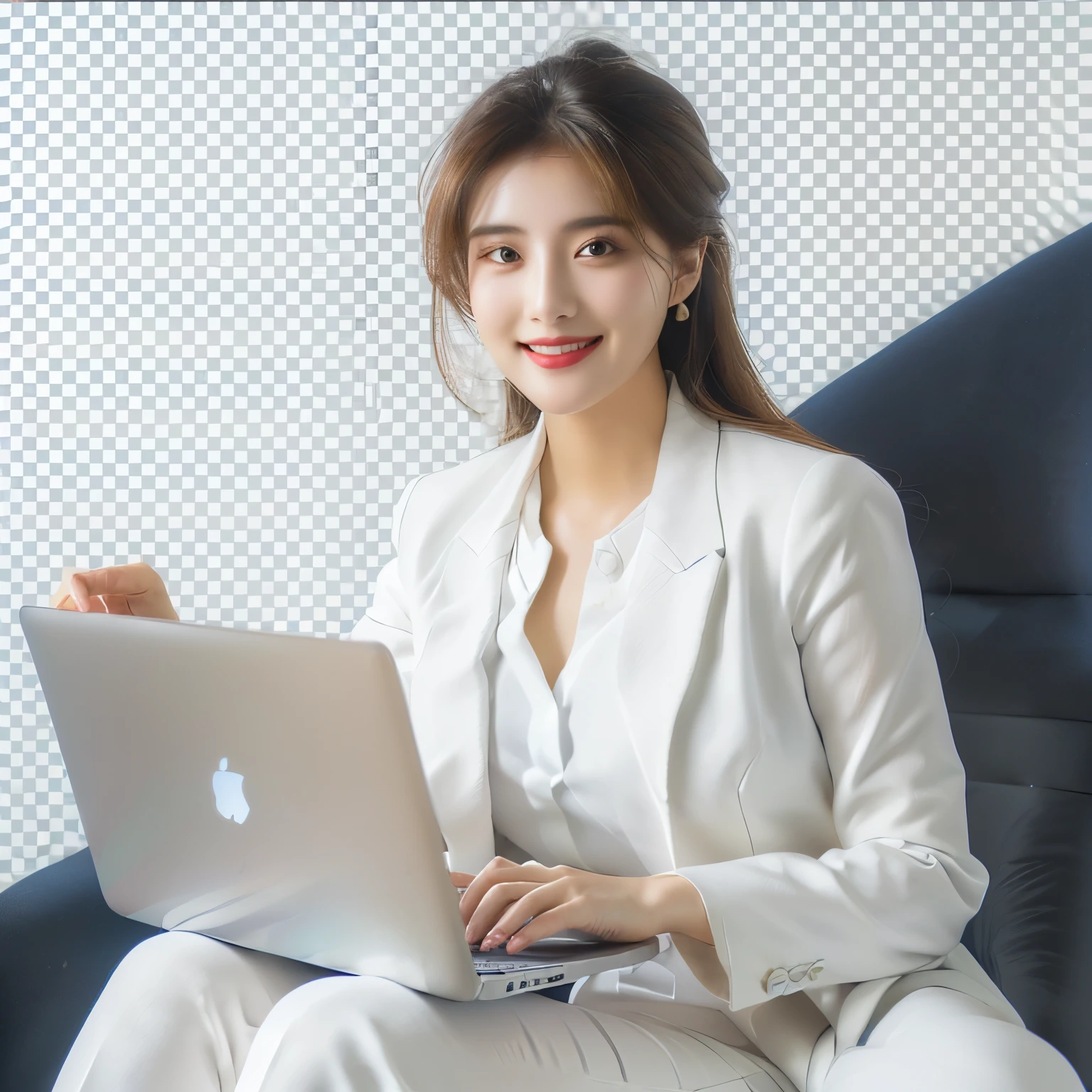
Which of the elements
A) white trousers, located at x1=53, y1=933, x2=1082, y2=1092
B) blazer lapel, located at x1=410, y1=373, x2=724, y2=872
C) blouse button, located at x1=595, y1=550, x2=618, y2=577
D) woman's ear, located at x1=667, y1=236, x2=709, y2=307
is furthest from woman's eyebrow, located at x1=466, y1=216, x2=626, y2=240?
white trousers, located at x1=53, y1=933, x2=1082, y2=1092

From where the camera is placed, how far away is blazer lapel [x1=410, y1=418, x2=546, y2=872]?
1132mm

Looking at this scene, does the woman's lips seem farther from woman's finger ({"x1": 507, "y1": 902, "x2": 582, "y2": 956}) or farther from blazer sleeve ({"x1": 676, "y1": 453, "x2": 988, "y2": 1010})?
woman's finger ({"x1": 507, "y1": 902, "x2": 582, "y2": 956})

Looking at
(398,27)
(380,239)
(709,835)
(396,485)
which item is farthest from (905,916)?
(398,27)

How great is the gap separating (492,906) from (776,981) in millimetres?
250

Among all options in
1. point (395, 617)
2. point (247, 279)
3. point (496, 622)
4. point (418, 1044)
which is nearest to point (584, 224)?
point (496, 622)

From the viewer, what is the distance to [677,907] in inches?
35.3

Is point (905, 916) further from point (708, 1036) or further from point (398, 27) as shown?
point (398, 27)

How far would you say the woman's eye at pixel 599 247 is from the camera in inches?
43.8

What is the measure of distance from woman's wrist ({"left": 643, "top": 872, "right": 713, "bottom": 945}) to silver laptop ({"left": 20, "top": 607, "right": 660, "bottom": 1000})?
1.2 inches

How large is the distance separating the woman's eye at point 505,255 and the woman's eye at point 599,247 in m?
0.07

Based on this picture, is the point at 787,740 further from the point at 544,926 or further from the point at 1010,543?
the point at 1010,543

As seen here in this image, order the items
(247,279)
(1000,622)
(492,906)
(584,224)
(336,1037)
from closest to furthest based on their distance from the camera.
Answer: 1. (336,1037)
2. (492,906)
3. (584,224)
4. (1000,622)
5. (247,279)

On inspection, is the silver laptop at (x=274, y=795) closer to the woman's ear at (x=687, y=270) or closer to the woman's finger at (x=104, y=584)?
the woman's finger at (x=104, y=584)

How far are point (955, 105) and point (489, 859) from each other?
1.25 metres
